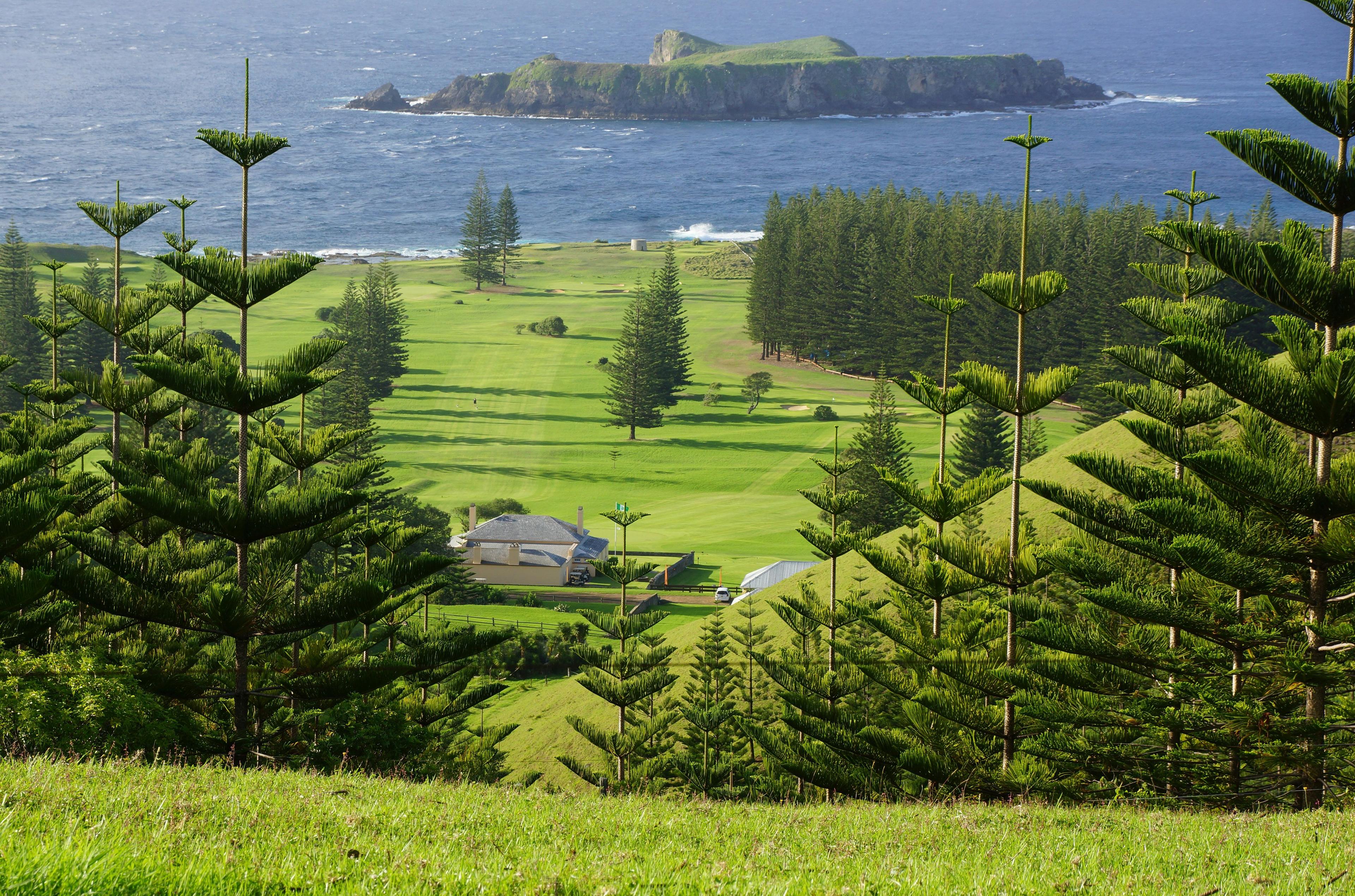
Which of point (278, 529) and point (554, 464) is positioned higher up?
point (278, 529)

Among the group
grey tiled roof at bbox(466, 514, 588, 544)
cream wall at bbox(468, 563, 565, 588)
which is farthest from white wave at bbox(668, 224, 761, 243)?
cream wall at bbox(468, 563, 565, 588)

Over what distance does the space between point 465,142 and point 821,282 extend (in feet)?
375

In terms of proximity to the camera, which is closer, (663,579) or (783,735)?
(783,735)

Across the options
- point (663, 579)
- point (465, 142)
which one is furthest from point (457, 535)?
point (465, 142)

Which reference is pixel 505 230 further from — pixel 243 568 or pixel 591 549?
pixel 243 568

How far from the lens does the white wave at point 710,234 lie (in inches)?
5669

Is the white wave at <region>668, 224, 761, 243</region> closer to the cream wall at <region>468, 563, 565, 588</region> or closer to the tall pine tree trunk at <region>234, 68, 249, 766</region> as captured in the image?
the cream wall at <region>468, 563, 565, 588</region>

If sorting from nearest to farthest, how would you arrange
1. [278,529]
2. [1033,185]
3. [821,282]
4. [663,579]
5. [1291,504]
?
[1291,504] < [278,529] < [663,579] < [821,282] < [1033,185]

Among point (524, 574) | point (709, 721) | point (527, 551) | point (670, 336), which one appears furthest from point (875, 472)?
point (670, 336)

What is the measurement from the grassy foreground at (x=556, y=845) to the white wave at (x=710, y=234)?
5377 inches

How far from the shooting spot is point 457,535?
48750 millimetres

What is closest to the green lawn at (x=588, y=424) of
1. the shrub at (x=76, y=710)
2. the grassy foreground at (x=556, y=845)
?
the shrub at (x=76, y=710)

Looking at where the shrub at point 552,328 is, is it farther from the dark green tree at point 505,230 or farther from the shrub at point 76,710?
the shrub at point 76,710

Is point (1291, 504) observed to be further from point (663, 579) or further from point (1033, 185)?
point (1033, 185)
